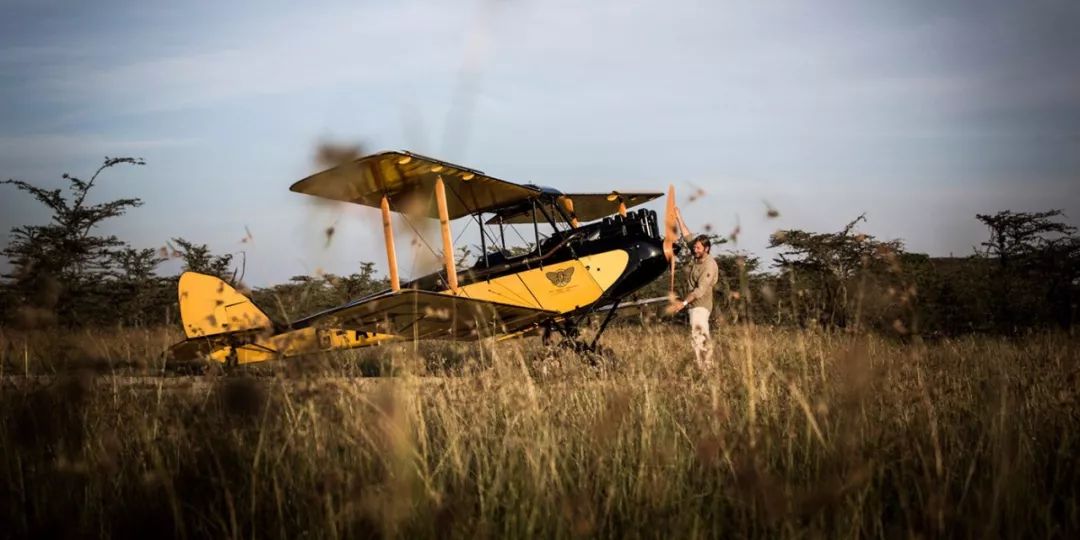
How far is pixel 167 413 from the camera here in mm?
3033

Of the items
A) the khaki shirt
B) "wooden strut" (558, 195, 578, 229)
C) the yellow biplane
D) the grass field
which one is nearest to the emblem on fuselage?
the yellow biplane

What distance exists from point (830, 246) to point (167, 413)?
12873 mm

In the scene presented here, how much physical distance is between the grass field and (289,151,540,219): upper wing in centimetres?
411

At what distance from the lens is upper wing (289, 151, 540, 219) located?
7113mm

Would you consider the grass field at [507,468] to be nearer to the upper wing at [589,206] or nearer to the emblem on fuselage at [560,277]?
the emblem on fuselage at [560,277]

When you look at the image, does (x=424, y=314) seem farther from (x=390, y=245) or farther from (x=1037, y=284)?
(x=1037, y=284)

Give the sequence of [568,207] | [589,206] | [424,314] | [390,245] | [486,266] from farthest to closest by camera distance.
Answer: [589,206] → [568,207] → [486,266] → [390,245] → [424,314]

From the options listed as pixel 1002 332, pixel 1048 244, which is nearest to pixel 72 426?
pixel 1002 332

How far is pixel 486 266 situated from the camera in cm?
856

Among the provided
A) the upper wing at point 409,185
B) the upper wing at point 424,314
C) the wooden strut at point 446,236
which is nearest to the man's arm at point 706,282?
the upper wing at point 424,314

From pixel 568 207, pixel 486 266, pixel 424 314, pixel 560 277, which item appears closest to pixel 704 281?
pixel 560 277

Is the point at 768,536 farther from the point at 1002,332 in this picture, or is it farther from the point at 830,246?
the point at 830,246

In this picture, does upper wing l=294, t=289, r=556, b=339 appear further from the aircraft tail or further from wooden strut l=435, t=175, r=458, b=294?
the aircraft tail

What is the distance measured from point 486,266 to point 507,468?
6.04 meters
